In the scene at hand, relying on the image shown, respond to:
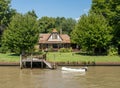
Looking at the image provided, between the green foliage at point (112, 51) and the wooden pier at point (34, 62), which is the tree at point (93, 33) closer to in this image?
the green foliage at point (112, 51)

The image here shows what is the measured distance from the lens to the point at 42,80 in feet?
149

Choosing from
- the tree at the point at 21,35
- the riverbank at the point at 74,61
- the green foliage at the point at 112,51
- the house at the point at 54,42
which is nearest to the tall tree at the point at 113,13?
the green foliage at the point at 112,51

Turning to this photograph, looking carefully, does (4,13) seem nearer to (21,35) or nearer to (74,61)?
(21,35)

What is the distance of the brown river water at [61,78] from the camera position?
4128cm

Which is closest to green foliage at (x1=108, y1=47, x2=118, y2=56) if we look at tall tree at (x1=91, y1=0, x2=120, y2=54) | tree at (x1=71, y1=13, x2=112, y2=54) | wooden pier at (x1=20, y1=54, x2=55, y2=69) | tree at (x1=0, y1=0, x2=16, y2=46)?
tall tree at (x1=91, y1=0, x2=120, y2=54)

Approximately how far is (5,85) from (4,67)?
61.6 feet

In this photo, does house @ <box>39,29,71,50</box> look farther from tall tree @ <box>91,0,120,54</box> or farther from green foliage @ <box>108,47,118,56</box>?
green foliage @ <box>108,47,118,56</box>

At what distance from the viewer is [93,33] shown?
72750 mm

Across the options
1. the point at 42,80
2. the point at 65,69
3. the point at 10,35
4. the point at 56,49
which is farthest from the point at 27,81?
the point at 56,49

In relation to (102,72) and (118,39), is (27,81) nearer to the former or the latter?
(102,72)

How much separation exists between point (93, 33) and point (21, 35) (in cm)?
1499

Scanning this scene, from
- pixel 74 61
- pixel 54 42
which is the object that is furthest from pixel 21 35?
pixel 54 42

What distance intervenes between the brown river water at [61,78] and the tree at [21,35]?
481 inches

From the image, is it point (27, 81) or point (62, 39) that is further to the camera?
point (62, 39)
